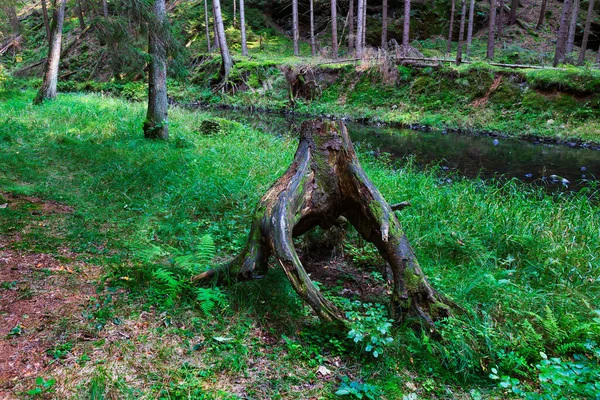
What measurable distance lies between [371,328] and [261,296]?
0.97 meters

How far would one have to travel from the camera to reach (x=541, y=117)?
17.0 meters

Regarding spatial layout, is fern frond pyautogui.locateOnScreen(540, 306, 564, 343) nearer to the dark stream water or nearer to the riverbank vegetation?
the dark stream water

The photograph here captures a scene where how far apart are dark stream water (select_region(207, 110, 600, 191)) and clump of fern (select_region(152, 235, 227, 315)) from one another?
6.79 meters

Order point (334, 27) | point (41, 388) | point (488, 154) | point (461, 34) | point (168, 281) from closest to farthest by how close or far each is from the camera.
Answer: point (41, 388) → point (168, 281) → point (488, 154) → point (461, 34) → point (334, 27)

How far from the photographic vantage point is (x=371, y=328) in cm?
310

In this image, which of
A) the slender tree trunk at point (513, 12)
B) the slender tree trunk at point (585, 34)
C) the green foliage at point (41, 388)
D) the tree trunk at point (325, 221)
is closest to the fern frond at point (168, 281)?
the tree trunk at point (325, 221)

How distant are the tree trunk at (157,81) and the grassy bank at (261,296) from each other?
2412 mm

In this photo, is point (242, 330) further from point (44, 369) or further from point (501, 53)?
point (501, 53)

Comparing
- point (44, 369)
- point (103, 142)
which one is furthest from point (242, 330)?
point (103, 142)

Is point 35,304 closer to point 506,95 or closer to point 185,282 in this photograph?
point 185,282

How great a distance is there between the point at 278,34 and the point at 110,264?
35.6 m

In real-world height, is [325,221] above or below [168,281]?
above

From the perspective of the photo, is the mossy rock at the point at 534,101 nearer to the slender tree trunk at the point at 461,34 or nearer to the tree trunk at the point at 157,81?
the slender tree trunk at the point at 461,34

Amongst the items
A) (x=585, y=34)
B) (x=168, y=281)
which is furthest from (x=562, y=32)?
(x=168, y=281)
